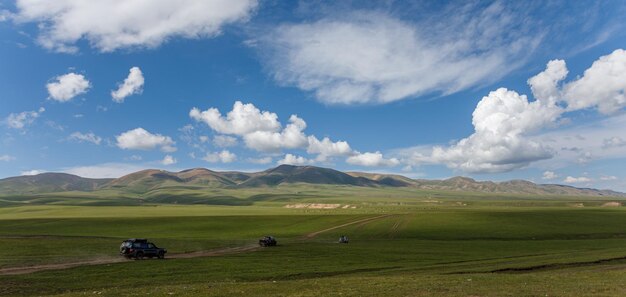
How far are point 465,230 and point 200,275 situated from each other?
242 feet

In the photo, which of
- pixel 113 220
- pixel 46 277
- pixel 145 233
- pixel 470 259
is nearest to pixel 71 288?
pixel 46 277

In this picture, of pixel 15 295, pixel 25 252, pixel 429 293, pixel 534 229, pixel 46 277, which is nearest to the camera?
pixel 429 293

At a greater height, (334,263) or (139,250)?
(139,250)

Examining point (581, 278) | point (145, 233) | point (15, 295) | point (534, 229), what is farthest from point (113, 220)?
point (581, 278)

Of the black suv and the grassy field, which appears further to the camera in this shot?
the black suv

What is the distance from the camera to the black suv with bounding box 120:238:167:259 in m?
51.9

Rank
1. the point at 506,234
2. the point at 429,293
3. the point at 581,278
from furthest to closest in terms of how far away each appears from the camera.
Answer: the point at 506,234 → the point at 581,278 → the point at 429,293

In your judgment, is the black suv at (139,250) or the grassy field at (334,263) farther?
the black suv at (139,250)

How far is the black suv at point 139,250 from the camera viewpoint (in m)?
51.9

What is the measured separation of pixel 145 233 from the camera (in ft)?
320

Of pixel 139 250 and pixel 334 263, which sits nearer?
pixel 334 263

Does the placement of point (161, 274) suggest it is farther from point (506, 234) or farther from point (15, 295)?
point (506, 234)

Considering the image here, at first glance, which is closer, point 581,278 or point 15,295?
point 15,295

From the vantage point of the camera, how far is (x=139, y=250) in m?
52.1
